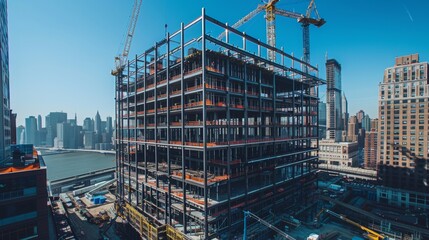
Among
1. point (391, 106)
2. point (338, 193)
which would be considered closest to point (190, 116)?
point (338, 193)

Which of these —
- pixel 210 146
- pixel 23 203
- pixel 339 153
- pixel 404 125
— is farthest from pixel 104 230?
pixel 339 153

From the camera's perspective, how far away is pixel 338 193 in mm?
60250

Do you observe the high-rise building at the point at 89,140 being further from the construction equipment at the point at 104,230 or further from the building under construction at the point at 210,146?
the construction equipment at the point at 104,230

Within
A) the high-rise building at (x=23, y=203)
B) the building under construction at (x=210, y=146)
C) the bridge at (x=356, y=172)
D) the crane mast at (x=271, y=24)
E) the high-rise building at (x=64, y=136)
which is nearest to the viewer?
the high-rise building at (x=23, y=203)

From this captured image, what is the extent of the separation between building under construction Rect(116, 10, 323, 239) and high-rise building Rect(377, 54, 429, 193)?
30288mm

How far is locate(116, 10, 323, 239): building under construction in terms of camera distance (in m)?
28.7

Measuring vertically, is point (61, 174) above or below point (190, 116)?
below

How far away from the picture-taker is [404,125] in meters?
58.5

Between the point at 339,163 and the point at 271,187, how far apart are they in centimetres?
8213

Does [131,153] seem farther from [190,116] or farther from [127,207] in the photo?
[190,116]

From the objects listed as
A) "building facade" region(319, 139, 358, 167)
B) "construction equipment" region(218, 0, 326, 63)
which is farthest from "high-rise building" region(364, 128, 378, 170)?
"construction equipment" region(218, 0, 326, 63)

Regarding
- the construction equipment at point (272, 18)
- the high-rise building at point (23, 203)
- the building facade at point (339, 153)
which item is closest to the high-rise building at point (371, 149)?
the building facade at point (339, 153)

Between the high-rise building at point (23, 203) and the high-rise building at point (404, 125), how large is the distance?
8436 centimetres

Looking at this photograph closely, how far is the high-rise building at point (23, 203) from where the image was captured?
2175cm
